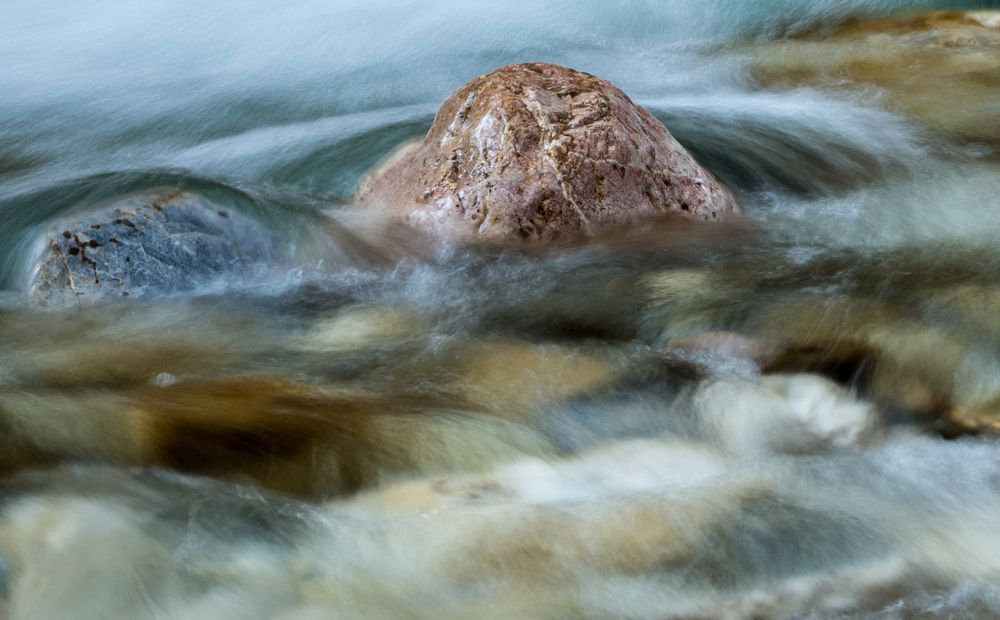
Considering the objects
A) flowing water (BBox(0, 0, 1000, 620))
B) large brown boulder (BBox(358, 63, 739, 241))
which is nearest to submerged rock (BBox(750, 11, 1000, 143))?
flowing water (BBox(0, 0, 1000, 620))

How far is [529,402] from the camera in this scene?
14.4ft

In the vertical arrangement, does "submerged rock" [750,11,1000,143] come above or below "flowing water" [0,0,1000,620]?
above

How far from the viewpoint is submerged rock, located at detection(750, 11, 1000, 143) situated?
7758 millimetres

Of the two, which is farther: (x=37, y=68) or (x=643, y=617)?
(x=37, y=68)

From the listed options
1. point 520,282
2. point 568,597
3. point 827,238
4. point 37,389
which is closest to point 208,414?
point 37,389

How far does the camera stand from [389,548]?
141 inches

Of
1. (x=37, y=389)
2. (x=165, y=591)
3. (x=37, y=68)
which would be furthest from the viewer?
(x=37, y=68)

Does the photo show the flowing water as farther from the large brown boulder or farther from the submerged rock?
the submerged rock

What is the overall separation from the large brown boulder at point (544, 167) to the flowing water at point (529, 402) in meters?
0.18

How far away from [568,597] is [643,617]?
23cm

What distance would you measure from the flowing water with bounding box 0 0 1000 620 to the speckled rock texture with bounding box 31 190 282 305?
123 millimetres

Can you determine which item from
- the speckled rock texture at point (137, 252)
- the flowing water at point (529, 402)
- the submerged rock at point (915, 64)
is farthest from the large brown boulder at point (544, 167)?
the submerged rock at point (915, 64)

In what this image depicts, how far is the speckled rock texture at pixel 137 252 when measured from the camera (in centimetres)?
541

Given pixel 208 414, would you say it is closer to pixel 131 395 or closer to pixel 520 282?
pixel 131 395
